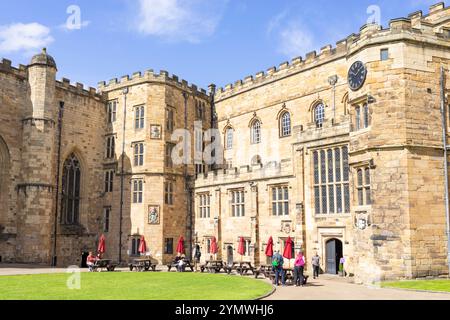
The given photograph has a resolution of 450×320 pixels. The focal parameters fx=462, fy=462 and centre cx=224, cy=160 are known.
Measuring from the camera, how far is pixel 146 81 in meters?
37.0

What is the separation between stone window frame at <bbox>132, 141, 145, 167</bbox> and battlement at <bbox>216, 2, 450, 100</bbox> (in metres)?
9.71

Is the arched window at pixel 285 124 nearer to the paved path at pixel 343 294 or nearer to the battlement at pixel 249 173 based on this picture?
the battlement at pixel 249 173

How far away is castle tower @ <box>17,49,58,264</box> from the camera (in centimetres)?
3098

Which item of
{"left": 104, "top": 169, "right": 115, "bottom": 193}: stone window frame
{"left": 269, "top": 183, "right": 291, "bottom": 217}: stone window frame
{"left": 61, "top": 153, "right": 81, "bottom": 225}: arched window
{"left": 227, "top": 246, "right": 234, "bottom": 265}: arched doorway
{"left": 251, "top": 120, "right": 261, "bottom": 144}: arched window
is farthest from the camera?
{"left": 251, "top": 120, "right": 261, "bottom": 144}: arched window

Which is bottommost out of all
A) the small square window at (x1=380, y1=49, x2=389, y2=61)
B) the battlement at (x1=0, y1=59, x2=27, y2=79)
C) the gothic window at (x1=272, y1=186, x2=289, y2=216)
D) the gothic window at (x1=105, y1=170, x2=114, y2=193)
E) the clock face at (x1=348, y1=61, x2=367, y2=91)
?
the gothic window at (x1=272, y1=186, x2=289, y2=216)

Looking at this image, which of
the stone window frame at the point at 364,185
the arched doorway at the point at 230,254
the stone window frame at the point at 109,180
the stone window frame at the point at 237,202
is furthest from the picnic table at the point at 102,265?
the stone window frame at the point at 364,185

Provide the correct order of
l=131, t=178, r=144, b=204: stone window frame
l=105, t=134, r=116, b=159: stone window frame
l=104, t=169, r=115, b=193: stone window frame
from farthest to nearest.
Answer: l=105, t=134, r=116, b=159: stone window frame < l=104, t=169, r=115, b=193: stone window frame < l=131, t=178, r=144, b=204: stone window frame

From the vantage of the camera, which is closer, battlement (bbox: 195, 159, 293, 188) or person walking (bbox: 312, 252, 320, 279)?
person walking (bbox: 312, 252, 320, 279)

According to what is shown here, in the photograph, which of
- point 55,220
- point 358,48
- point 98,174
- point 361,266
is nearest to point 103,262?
point 55,220

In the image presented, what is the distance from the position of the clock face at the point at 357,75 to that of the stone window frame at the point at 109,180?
72.4ft

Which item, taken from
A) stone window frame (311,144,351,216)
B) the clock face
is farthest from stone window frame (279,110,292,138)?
the clock face

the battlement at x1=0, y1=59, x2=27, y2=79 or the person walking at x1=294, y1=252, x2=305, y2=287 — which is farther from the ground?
the battlement at x1=0, y1=59, x2=27, y2=79

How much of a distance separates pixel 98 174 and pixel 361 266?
24.1m

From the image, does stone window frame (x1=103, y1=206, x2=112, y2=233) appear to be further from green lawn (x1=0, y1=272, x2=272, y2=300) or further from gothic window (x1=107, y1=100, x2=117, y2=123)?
green lawn (x1=0, y1=272, x2=272, y2=300)
